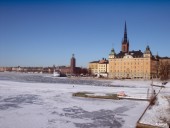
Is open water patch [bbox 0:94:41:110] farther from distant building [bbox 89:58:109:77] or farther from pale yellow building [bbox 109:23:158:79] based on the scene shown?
distant building [bbox 89:58:109:77]

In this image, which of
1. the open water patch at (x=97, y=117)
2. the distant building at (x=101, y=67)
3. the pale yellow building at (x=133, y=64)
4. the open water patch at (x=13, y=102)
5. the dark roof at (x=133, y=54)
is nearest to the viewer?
the open water patch at (x=97, y=117)

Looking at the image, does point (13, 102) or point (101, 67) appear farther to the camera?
point (101, 67)

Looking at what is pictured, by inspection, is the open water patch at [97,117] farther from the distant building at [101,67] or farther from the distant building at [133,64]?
the distant building at [101,67]

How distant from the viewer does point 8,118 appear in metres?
15.1

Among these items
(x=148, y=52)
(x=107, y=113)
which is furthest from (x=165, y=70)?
(x=107, y=113)

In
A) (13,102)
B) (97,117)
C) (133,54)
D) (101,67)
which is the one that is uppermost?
(133,54)

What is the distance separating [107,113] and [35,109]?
5.14 meters

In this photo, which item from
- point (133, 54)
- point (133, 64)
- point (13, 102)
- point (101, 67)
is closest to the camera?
point (13, 102)

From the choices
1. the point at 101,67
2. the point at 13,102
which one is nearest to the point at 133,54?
the point at 101,67

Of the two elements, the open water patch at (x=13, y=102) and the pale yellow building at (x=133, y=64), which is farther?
the pale yellow building at (x=133, y=64)

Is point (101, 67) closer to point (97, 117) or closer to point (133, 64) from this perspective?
point (133, 64)

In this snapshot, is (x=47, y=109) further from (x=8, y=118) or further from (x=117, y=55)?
(x=117, y=55)

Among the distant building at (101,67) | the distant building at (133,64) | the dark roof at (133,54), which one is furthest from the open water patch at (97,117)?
the distant building at (101,67)

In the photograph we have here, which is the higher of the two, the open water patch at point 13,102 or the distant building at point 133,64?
the distant building at point 133,64
